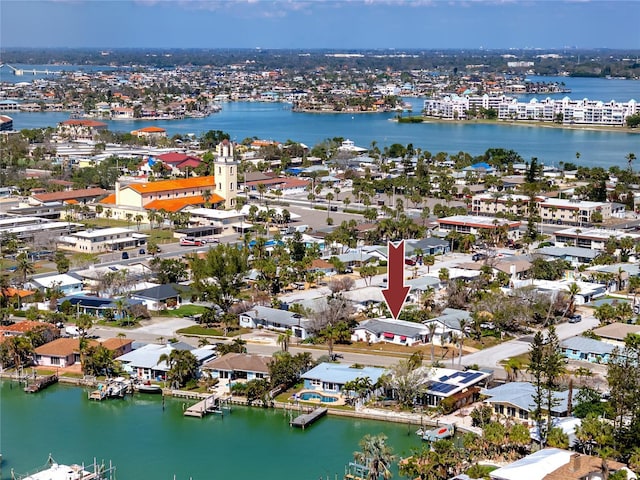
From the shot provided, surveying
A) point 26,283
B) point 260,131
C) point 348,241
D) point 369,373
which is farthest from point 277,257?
point 260,131

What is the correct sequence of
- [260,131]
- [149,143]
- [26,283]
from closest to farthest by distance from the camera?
[26,283], [149,143], [260,131]

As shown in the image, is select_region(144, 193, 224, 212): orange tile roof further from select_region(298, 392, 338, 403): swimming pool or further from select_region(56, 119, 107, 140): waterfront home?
select_region(56, 119, 107, 140): waterfront home

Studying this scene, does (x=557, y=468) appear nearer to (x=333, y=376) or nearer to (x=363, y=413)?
(x=363, y=413)

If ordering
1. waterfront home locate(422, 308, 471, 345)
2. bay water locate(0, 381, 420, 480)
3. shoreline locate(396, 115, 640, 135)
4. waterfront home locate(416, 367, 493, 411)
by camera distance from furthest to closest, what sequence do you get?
shoreline locate(396, 115, 640, 135) → waterfront home locate(422, 308, 471, 345) → waterfront home locate(416, 367, 493, 411) → bay water locate(0, 381, 420, 480)

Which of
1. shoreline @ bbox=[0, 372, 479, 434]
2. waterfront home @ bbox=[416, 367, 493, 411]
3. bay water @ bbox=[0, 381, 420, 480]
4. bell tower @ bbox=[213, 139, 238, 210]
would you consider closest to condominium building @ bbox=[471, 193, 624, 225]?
bell tower @ bbox=[213, 139, 238, 210]

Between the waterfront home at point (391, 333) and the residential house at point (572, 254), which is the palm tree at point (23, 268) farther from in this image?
the residential house at point (572, 254)

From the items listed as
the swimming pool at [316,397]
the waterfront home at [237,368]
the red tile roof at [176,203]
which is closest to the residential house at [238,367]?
the waterfront home at [237,368]

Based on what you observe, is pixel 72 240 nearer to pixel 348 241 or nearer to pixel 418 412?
pixel 348 241
